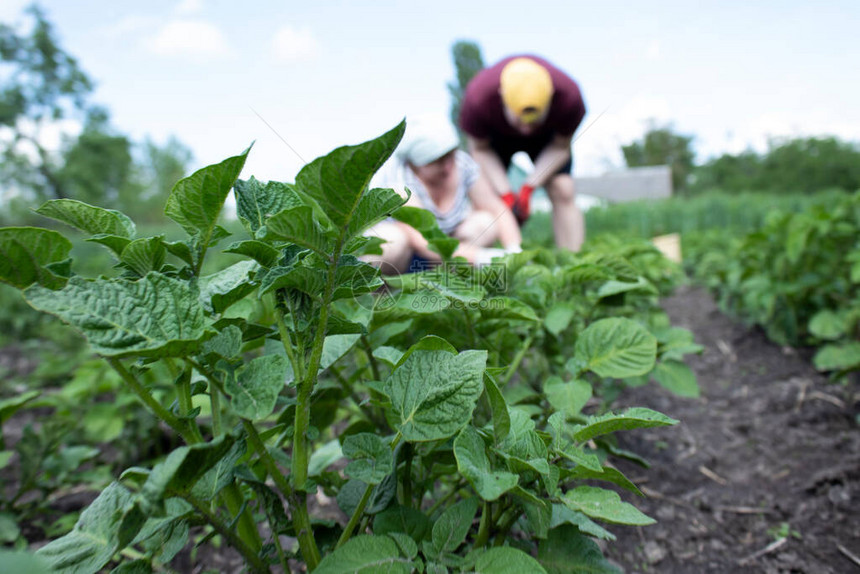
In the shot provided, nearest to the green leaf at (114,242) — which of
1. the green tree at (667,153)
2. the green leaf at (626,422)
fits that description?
the green leaf at (626,422)

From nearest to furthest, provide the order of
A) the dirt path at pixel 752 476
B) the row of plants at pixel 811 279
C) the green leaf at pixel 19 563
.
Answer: the green leaf at pixel 19 563 → the dirt path at pixel 752 476 → the row of plants at pixel 811 279

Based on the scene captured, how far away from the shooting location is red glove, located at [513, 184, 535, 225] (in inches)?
121

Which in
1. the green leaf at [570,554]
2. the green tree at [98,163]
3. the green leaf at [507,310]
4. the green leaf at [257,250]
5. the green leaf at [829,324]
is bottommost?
the green leaf at [829,324]

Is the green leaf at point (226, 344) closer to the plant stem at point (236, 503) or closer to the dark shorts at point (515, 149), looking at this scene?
the plant stem at point (236, 503)

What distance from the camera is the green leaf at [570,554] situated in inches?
25.2

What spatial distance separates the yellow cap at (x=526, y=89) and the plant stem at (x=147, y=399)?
105 inches

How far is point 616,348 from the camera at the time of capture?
2.98ft

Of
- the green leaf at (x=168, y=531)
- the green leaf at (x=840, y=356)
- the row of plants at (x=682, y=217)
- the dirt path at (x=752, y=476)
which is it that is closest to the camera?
the green leaf at (x=168, y=531)

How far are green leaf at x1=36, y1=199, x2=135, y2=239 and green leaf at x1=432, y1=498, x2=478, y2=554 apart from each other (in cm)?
51

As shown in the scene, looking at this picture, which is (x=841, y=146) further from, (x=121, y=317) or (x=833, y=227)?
(x=121, y=317)

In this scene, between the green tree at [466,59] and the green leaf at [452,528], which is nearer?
the green leaf at [452,528]

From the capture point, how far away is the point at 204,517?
580 mm

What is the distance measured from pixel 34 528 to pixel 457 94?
12.0 m

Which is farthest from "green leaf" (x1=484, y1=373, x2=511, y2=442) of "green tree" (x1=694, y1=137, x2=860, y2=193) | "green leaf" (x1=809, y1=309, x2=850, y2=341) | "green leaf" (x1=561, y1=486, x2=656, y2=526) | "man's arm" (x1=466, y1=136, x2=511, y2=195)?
"green tree" (x1=694, y1=137, x2=860, y2=193)
